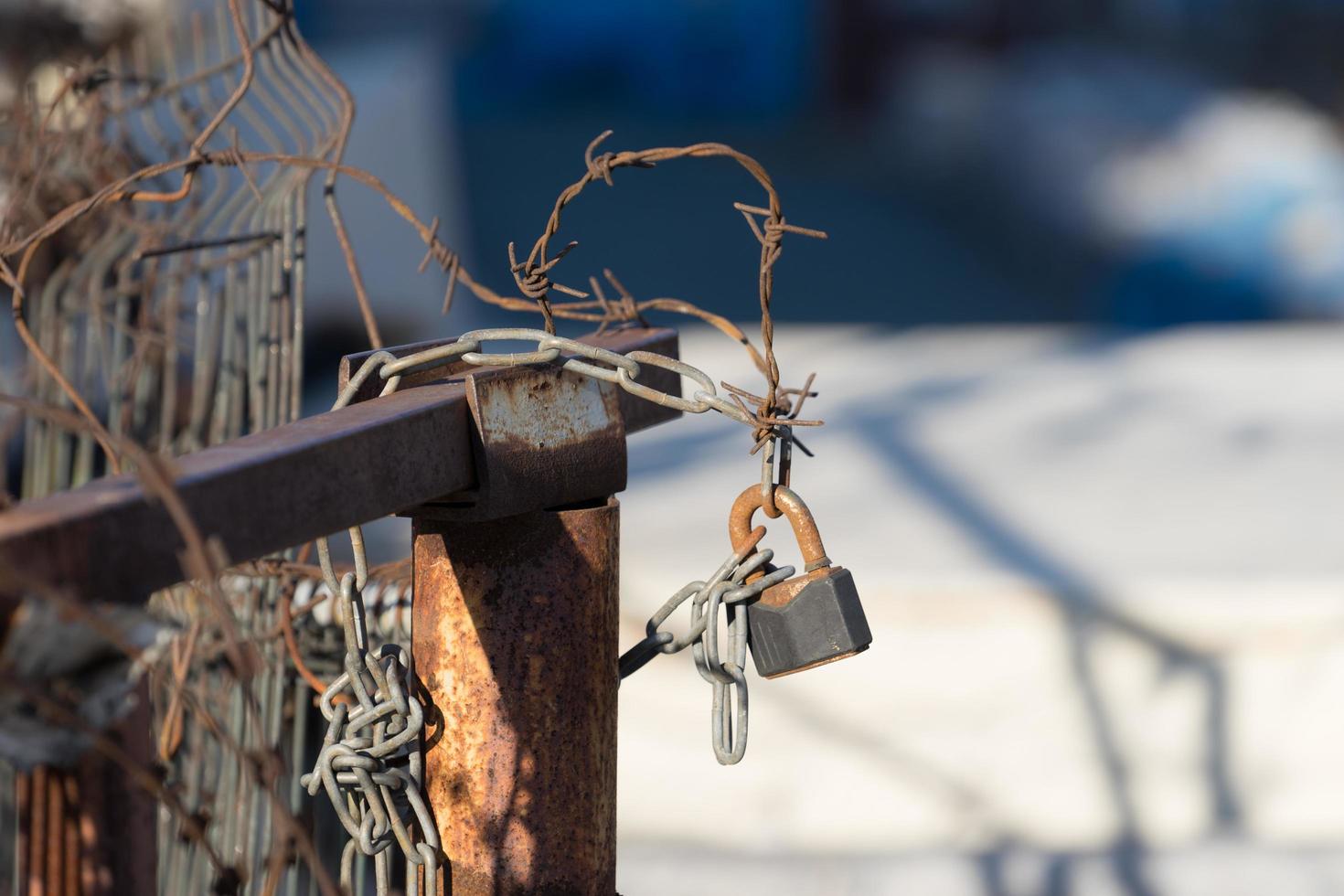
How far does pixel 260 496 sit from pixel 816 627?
0.34m

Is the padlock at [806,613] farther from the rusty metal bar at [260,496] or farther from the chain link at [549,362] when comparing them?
the rusty metal bar at [260,496]

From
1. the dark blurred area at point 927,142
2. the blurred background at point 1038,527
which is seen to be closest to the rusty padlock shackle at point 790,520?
the blurred background at point 1038,527

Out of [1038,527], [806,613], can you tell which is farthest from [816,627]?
[1038,527]

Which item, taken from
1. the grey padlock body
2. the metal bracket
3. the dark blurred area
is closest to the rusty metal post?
the metal bracket

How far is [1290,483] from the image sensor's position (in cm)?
322

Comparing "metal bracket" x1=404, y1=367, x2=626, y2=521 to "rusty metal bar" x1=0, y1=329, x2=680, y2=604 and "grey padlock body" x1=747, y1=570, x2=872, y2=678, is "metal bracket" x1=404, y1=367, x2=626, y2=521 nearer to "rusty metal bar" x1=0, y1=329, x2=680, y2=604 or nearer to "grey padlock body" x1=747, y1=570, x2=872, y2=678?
"rusty metal bar" x1=0, y1=329, x2=680, y2=604

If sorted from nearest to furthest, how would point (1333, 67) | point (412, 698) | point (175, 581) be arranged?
point (175, 581)
point (412, 698)
point (1333, 67)

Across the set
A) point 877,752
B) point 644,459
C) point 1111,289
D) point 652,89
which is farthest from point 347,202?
point 652,89

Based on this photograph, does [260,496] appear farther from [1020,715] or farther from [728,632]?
[1020,715]

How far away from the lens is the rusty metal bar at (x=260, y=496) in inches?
22.8

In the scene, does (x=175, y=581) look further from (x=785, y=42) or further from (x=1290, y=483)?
(x=785, y=42)

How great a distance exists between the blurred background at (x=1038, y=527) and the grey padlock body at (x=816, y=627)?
1286 mm

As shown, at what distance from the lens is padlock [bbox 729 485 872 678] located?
0.83 metres

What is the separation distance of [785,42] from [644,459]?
13251mm
